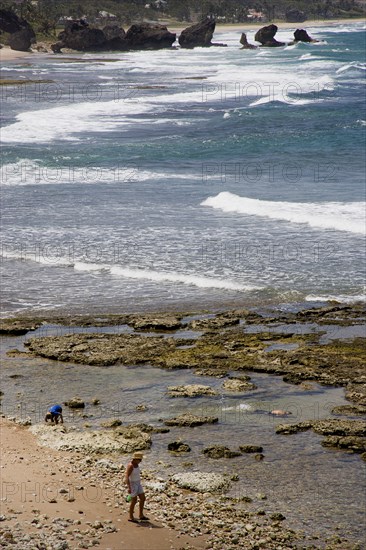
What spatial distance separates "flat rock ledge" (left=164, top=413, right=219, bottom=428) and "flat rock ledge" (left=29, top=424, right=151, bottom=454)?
750mm

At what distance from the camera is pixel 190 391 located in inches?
780

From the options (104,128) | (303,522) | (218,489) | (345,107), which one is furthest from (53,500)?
(345,107)

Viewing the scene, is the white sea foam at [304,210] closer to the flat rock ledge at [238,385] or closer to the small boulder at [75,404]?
the flat rock ledge at [238,385]

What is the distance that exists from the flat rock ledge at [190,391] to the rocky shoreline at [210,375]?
0.8 inches

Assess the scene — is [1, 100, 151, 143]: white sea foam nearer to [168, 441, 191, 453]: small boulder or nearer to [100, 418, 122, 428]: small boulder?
[100, 418, 122, 428]: small boulder

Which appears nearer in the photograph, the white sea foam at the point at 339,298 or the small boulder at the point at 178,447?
the small boulder at the point at 178,447

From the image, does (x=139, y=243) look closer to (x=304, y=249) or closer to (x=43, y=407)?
(x=304, y=249)

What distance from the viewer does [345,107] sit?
6281 centimetres

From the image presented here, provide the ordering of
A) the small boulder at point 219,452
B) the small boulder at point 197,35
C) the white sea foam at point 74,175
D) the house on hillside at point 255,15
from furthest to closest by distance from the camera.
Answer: the house on hillside at point 255,15 → the small boulder at point 197,35 → the white sea foam at point 74,175 → the small boulder at point 219,452

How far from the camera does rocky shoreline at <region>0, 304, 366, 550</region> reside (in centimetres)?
1469

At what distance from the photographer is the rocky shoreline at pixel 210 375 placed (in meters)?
14.7

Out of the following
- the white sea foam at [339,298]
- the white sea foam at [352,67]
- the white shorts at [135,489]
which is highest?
the white sea foam at [352,67]

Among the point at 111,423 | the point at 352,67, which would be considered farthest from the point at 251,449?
the point at 352,67

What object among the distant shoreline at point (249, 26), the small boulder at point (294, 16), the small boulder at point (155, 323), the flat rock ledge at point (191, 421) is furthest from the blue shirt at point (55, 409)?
the small boulder at point (294, 16)
